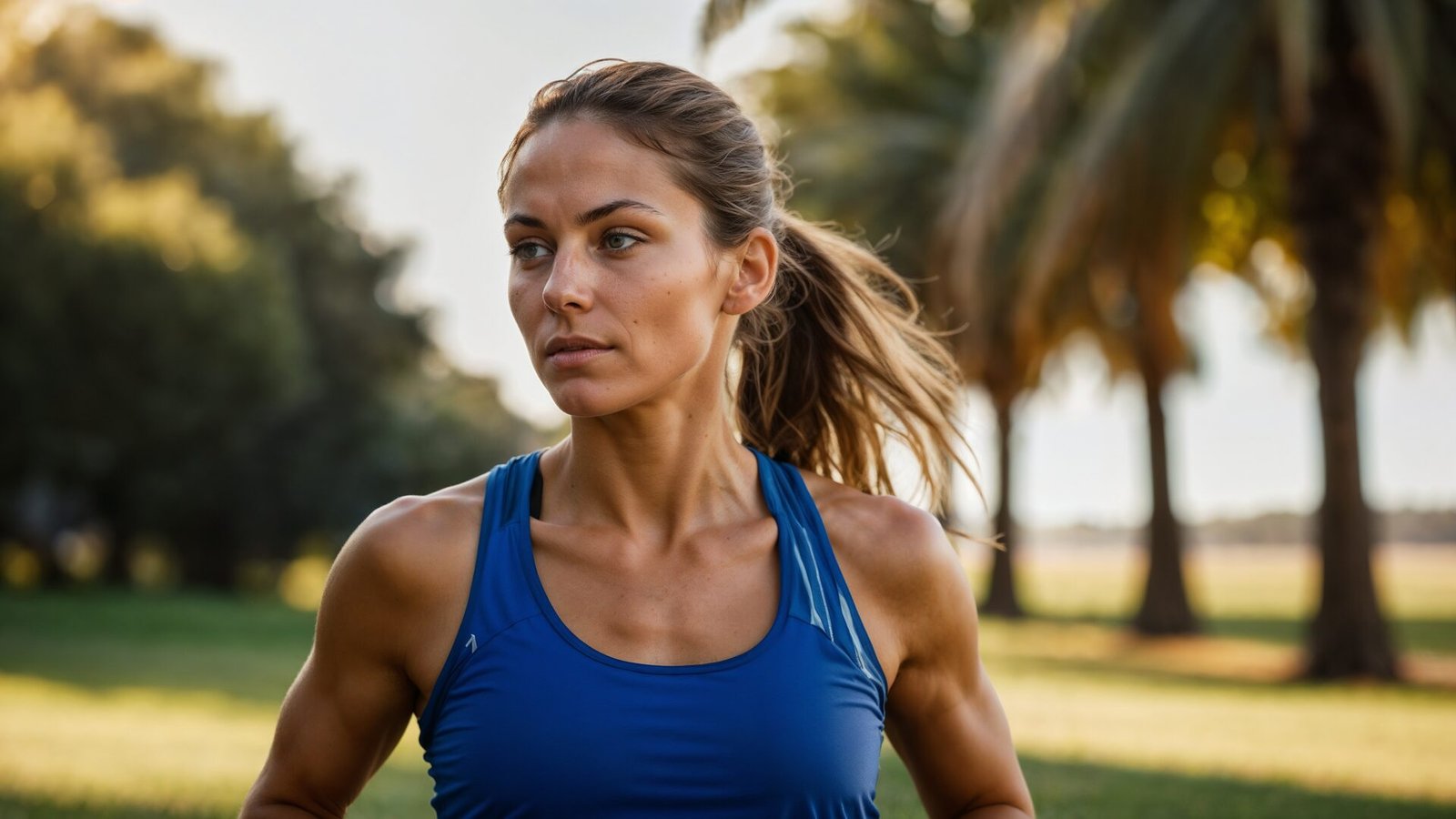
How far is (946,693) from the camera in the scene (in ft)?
9.86

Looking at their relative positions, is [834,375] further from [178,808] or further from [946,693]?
[178,808]

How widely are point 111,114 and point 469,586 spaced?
37524 mm

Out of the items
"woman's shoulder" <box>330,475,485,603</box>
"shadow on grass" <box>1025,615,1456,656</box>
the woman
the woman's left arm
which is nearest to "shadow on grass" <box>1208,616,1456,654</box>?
"shadow on grass" <box>1025,615,1456,656</box>

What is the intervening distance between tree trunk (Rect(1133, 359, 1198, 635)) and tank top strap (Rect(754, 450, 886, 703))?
2043 centimetres

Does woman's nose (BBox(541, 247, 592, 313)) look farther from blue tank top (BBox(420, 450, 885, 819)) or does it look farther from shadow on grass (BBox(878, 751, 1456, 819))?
shadow on grass (BBox(878, 751, 1456, 819))

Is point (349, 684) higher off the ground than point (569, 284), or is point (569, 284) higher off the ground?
point (569, 284)

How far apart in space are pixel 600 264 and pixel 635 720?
2.72 ft

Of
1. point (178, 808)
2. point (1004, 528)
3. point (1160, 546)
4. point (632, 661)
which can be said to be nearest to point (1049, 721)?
point (178, 808)

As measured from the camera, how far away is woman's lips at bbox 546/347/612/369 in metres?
2.74

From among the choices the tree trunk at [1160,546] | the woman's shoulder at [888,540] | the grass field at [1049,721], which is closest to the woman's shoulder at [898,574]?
the woman's shoulder at [888,540]

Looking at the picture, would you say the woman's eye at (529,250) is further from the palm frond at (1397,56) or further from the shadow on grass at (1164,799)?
the palm frond at (1397,56)

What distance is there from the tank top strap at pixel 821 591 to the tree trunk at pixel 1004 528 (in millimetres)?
26059

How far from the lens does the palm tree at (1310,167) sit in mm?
13945

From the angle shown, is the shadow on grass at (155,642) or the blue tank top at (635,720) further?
the shadow on grass at (155,642)
